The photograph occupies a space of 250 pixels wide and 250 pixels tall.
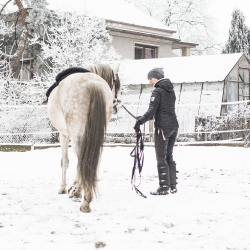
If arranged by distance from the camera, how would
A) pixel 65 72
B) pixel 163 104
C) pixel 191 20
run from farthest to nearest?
pixel 191 20, pixel 163 104, pixel 65 72

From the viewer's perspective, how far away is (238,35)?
34.2 metres

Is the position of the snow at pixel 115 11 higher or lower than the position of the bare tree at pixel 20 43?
higher

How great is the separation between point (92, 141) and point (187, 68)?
64.1 ft

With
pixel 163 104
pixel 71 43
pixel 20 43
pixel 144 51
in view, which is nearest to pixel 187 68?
pixel 71 43

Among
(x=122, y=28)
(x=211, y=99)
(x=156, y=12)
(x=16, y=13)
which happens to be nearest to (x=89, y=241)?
(x=211, y=99)

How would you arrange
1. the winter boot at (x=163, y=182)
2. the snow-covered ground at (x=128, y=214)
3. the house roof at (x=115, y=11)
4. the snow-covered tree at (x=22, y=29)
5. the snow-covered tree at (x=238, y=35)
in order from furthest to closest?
the snow-covered tree at (x=238, y=35), the house roof at (x=115, y=11), the snow-covered tree at (x=22, y=29), the winter boot at (x=163, y=182), the snow-covered ground at (x=128, y=214)

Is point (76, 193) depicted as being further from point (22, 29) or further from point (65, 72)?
point (22, 29)

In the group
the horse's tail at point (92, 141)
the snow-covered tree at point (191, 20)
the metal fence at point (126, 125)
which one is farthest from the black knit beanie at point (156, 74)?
the snow-covered tree at point (191, 20)

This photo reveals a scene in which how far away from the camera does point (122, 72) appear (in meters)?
25.0

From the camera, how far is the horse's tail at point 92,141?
19.6ft

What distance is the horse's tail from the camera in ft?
19.6

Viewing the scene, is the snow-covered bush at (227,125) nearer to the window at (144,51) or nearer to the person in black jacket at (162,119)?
the person in black jacket at (162,119)

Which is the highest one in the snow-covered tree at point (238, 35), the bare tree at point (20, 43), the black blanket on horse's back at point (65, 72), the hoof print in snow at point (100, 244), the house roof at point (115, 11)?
the house roof at point (115, 11)

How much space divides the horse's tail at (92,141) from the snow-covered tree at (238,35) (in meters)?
29.1
